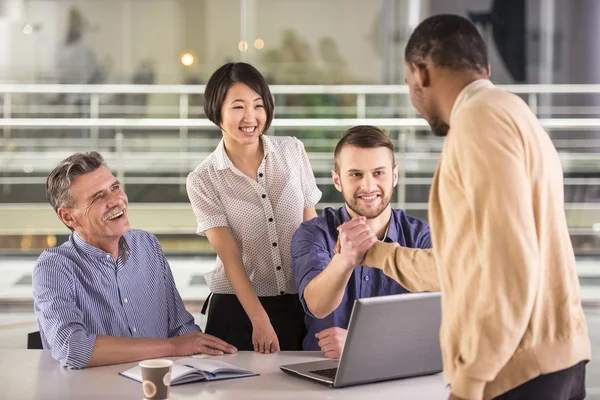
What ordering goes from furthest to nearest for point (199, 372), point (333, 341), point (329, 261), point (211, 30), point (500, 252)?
point (211, 30) < point (329, 261) < point (333, 341) < point (199, 372) < point (500, 252)

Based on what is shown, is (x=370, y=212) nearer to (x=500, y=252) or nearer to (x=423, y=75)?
(x=423, y=75)

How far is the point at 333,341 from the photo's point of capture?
2.37 m

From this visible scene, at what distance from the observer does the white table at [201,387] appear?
200cm

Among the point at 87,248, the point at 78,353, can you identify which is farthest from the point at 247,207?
the point at 78,353

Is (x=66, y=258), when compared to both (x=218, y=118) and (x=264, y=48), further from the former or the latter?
(x=264, y=48)

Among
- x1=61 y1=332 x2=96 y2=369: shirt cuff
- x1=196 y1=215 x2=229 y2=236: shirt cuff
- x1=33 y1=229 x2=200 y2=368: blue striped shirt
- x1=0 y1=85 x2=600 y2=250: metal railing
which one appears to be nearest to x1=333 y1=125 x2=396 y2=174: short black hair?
x1=196 y1=215 x2=229 y2=236: shirt cuff

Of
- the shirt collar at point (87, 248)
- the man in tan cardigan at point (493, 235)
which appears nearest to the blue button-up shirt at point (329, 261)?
the shirt collar at point (87, 248)

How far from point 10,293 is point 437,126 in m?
5.24

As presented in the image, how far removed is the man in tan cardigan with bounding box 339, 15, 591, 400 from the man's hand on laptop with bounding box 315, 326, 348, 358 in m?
0.87

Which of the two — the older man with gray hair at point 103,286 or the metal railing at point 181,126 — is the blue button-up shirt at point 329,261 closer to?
the older man with gray hair at point 103,286

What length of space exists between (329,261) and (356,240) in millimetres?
527

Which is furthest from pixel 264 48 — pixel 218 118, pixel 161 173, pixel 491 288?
pixel 491 288

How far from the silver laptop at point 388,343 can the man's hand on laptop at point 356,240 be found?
208 mm

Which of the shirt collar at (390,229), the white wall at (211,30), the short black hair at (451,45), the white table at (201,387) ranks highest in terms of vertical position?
the white wall at (211,30)
